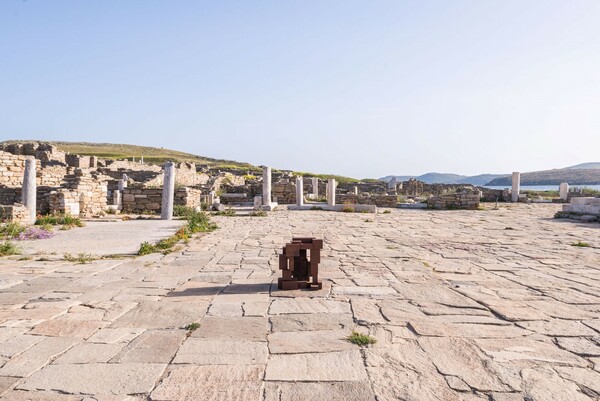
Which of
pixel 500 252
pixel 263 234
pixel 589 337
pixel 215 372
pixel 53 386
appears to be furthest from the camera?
pixel 263 234

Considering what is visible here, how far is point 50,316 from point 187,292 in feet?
4.78

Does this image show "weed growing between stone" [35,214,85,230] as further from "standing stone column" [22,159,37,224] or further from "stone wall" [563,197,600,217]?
"stone wall" [563,197,600,217]

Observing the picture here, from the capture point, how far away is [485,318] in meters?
4.19

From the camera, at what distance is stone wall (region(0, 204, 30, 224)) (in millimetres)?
11828

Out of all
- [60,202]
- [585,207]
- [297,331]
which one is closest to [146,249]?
[297,331]

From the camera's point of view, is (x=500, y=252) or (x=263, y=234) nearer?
(x=500, y=252)

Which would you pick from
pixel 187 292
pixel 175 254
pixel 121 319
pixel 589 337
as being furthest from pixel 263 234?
pixel 589 337

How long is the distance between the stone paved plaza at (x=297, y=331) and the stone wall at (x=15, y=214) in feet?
18.6

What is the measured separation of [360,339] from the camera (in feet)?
11.6

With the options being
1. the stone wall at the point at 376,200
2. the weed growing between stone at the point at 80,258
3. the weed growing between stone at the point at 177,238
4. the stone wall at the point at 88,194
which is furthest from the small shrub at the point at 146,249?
the stone wall at the point at 376,200

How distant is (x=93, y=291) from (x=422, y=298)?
152 inches

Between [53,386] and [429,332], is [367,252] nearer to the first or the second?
[429,332]

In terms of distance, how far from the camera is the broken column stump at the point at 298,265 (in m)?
5.26

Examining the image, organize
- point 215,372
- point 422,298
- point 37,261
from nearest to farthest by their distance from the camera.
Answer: point 215,372, point 422,298, point 37,261
